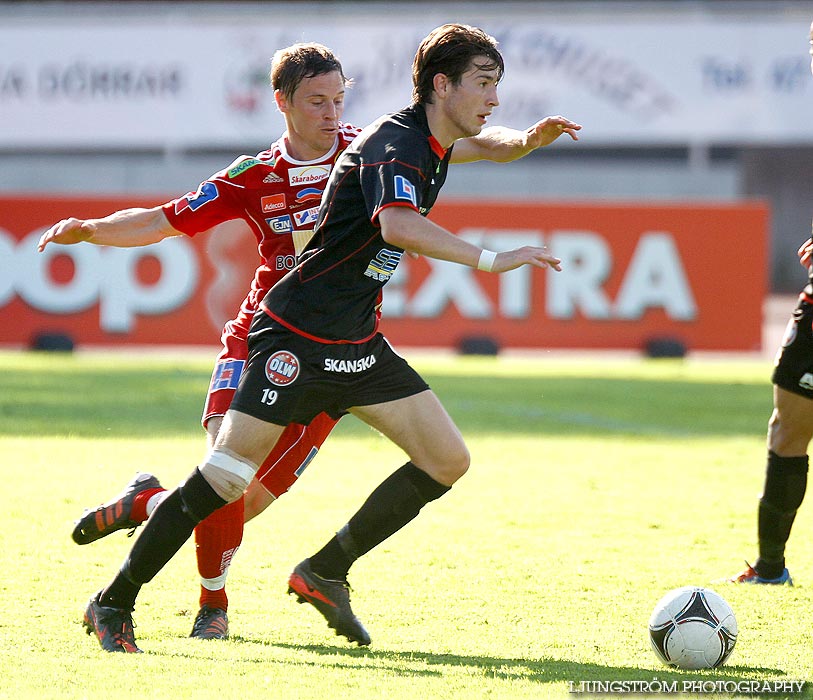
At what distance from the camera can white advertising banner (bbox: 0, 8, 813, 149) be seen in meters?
25.4

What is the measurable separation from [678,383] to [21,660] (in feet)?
39.1

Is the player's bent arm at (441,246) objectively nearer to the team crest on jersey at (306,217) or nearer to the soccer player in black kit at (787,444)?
the team crest on jersey at (306,217)

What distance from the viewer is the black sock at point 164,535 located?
4.73m

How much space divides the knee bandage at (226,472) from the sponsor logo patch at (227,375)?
0.46 meters

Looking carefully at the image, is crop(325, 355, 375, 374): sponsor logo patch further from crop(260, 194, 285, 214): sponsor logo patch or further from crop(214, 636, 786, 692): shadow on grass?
crop(214, 636, 786, 692): shadow on grass

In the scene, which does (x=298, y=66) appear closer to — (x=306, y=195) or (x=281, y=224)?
(x=306, y=195)

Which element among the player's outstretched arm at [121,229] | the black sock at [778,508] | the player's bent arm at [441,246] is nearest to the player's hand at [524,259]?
the player's bent arm at [441,246]

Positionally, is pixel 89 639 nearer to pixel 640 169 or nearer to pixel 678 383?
pixel 678 383

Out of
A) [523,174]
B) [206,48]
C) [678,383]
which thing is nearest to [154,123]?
[206,48]

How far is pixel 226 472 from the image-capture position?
4707 mm

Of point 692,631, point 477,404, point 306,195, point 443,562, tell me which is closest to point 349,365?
point 306,195

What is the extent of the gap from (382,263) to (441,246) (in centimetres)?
46

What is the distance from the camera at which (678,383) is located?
51.2 ft

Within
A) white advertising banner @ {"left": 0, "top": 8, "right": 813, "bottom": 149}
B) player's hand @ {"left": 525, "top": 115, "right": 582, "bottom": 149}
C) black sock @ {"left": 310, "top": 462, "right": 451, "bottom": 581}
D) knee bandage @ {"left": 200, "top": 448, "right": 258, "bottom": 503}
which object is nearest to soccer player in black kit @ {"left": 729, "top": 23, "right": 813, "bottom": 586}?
player's hand @ {"left": 525, "top": 115, "right": 582, "bottom": 149}
